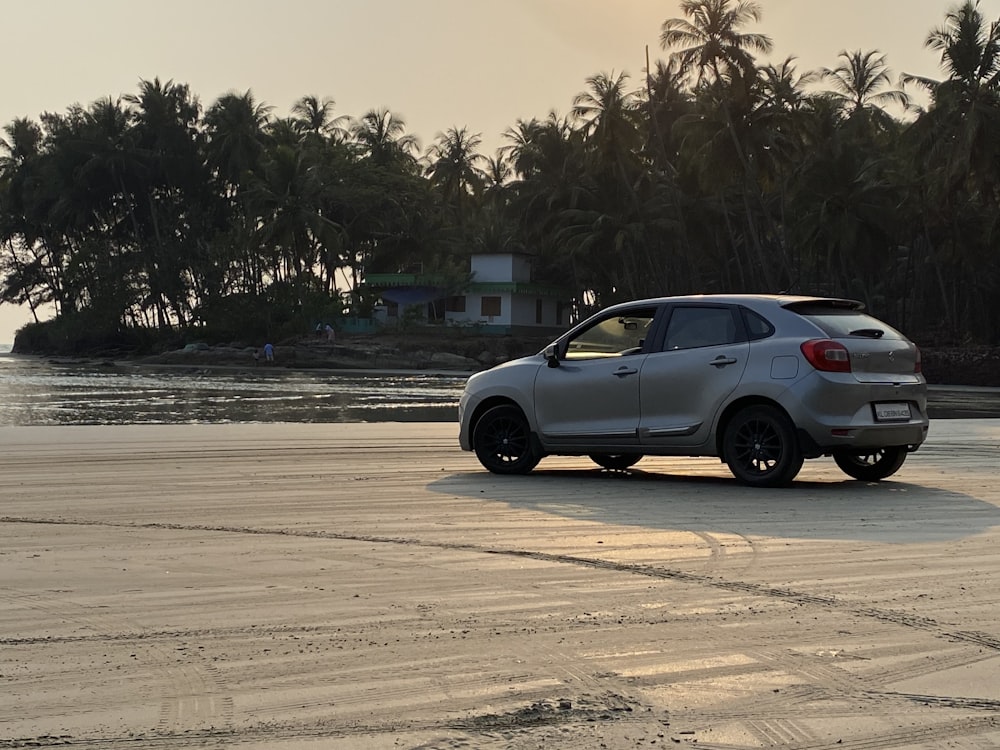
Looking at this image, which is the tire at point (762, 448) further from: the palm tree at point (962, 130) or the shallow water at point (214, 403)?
the palm tree at point (962, 130)

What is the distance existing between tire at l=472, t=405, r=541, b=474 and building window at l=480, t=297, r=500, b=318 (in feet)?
210

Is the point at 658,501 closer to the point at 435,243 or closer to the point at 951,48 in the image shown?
the point at 951,48

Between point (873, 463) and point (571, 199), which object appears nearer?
point (873, 463)

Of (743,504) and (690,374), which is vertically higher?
(690,374)

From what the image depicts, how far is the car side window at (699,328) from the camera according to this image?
10.6 m

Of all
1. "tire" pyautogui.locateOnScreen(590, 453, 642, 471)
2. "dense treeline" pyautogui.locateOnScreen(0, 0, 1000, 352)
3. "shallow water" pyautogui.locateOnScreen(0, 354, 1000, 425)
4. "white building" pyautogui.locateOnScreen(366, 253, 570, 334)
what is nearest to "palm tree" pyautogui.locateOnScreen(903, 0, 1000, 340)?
"dense treeline" pyautogui.locateOnScreen(0, 0, 1000, 352)

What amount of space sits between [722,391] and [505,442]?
2.27m

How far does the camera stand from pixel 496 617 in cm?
524

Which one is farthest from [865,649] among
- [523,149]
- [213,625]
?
[523,149]

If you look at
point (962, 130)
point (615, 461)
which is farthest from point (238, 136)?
point (615, 461)

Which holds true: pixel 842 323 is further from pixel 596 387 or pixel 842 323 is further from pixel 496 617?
pixel 496 617

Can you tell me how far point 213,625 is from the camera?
5.07 m

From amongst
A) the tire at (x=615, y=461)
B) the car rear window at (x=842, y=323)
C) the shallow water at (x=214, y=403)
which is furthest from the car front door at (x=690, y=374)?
the shallow water at (x=214, y=403)

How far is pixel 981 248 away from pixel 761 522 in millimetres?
59606
